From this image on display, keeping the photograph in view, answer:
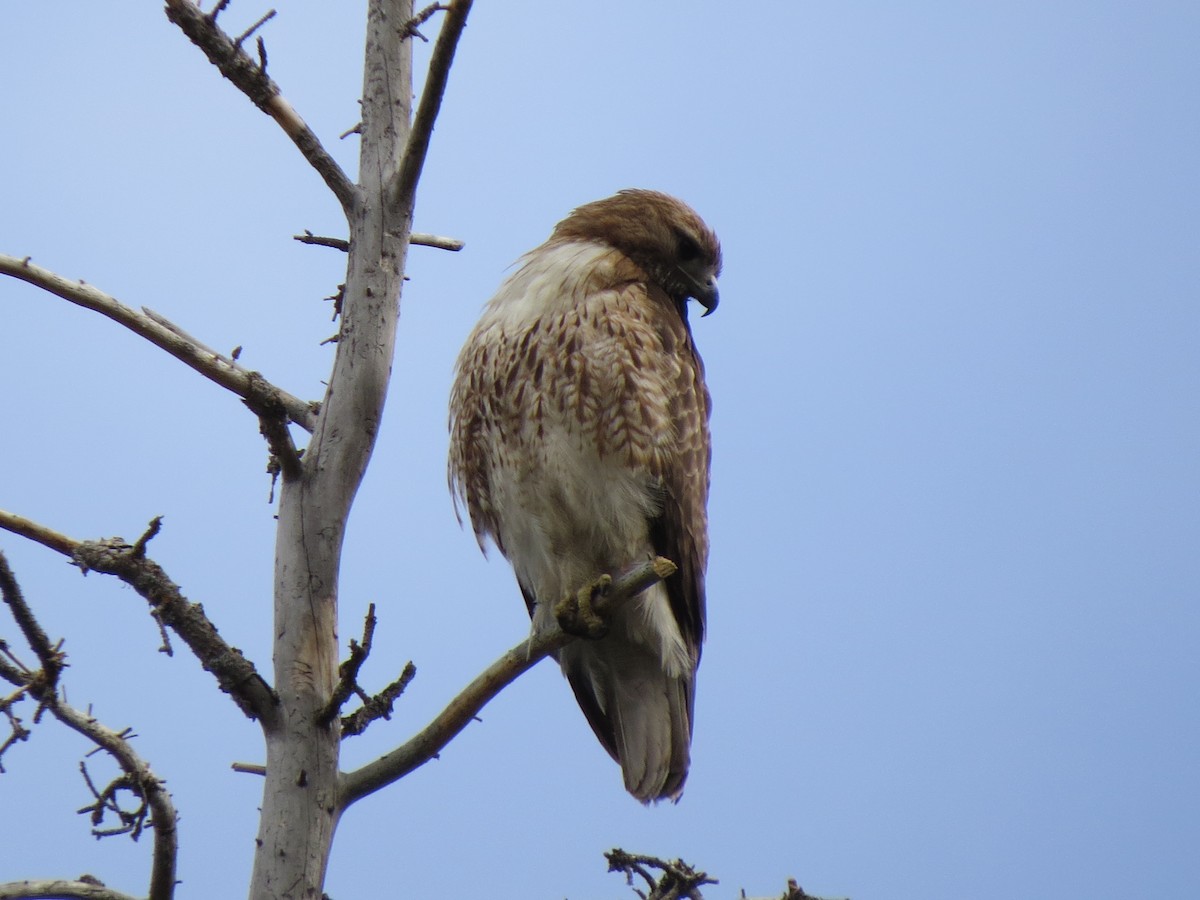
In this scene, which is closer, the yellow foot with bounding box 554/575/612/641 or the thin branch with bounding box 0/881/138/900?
the thin branch with bounding box 0/881/138/900

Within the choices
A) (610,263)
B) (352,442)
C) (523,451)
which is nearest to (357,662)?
(352,442)

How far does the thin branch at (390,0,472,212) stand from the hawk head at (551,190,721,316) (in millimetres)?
1128

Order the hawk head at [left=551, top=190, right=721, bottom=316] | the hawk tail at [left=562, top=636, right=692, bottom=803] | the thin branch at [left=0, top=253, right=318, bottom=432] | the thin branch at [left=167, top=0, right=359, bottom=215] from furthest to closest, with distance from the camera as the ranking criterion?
the hawk head at [left=551, top=190, right=721, bottom=316], the hawk tail at [left=562, top=636, right=692, bottom=803], the thin branch at [left=167, top=0, right=359, bottom=215], the thin branch at [left=0, top=253, right=318, bottom=432]

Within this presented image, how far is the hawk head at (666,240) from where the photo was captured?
4.28m

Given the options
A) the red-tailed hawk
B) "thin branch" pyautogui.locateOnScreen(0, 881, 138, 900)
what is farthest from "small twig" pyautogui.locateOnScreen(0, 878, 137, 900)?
the red-tailed hawk

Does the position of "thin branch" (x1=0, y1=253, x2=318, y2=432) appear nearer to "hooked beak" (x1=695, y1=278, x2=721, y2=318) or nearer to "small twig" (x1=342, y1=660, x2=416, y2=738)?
"small twig" (x1=342, y1=660, x2=416, y2=738)

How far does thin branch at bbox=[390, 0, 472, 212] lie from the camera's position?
118 inches

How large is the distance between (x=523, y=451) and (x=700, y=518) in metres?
0.65

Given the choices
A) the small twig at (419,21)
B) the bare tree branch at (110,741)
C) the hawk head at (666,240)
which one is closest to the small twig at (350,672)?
the bare tree branch at (110,741)

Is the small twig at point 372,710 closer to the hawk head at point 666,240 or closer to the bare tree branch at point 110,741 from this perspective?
the bare tree branch at point 110,741

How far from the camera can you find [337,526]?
3.09m

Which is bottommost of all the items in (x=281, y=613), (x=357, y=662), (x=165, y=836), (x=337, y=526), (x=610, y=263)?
(x=165, y=836)

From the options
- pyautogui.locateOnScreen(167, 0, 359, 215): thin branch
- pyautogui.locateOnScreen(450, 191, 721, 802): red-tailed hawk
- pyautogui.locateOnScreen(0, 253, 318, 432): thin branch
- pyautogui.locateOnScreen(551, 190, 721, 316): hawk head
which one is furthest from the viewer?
pyautogui.locateOnScreen(551, 190, 721, 316): hawk head

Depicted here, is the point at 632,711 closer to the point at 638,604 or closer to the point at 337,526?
the point at 638,604
